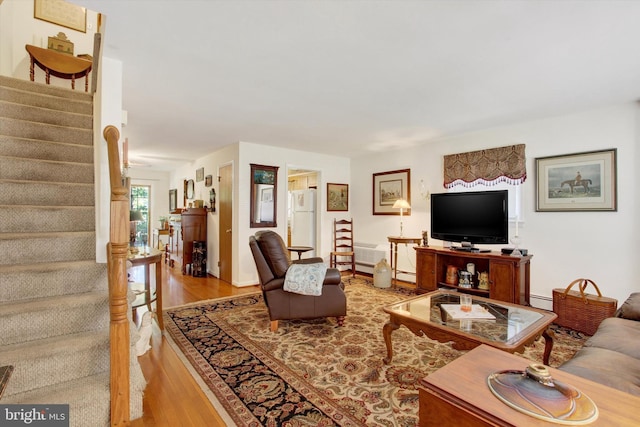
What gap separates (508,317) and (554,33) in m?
2.02

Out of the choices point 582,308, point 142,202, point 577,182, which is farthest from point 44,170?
point 142,202

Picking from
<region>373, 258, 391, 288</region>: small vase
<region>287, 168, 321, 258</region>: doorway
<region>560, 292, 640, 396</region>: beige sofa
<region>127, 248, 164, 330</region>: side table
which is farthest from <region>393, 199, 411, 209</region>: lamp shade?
<region>127, 248, 164, 330</region>: side table

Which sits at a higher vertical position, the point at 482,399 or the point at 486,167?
the point at 486,167

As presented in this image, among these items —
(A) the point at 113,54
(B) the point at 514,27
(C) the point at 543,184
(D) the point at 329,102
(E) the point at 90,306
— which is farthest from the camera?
(C) the point at 543,184

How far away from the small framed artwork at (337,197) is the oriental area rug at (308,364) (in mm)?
2783

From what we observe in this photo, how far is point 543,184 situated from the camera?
12.2 feet

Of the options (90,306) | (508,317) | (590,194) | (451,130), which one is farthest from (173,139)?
(590,194)

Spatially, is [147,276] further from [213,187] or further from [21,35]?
[21,35]

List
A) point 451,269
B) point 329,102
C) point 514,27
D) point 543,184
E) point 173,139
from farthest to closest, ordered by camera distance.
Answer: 1. point 173,139
2. point 451,269
3. point 543,184
4. point 329,102
5. point 514,27

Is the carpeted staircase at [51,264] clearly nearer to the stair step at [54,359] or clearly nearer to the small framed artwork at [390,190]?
the stair step at [54,359]

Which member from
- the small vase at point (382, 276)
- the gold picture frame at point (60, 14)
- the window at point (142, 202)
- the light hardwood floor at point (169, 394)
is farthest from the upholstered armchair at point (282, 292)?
the window at point (142, 202)

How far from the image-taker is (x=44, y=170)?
2.49m

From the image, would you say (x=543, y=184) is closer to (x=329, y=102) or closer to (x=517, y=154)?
(x=517, y=154)

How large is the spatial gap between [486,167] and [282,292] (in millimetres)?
3277
